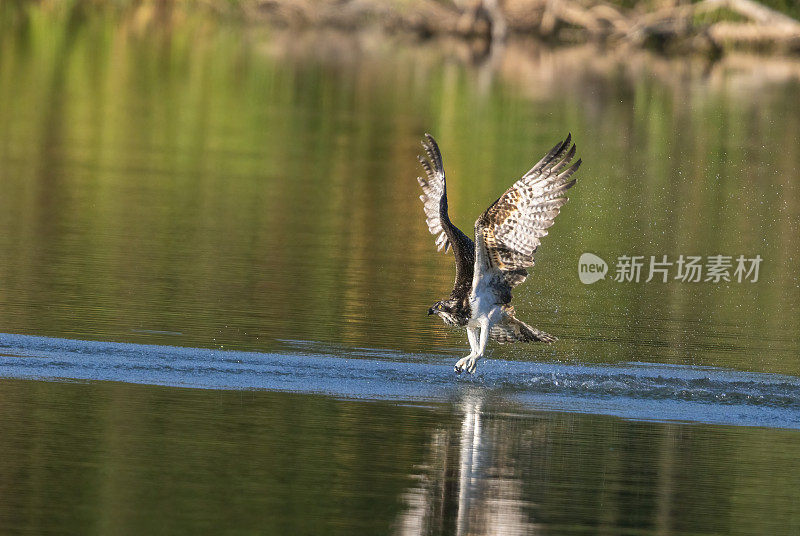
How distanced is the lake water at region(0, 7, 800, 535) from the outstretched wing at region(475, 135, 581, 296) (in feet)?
3.36

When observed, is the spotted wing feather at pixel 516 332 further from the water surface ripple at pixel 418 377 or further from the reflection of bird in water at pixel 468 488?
the reflection of bird in water at pixel 468 488

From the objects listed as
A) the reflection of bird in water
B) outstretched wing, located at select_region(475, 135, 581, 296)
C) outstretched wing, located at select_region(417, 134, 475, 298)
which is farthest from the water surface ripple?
the reflection of bird in water

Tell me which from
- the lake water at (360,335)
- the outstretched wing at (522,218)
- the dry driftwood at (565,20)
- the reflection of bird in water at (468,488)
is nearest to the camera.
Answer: the reflection of bird in water at (468,488)

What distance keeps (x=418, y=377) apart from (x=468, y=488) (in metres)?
3.33

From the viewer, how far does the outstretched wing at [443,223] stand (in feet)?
45.3

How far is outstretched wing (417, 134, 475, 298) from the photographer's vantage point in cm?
1380

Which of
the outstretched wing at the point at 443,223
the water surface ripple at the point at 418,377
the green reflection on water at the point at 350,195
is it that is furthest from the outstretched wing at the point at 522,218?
the green reflection on water at the point at 350,195

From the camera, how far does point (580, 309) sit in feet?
57.1

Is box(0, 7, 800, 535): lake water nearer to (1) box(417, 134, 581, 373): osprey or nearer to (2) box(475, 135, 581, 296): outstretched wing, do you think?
(1) box(417, 134, 581, 373): osprey

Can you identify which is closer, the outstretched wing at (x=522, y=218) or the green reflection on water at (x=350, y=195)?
the outstretched wing at (x=522, y=218)

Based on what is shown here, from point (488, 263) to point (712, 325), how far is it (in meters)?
4.24

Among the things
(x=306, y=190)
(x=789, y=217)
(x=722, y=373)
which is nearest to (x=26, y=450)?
(x=722, y=373)

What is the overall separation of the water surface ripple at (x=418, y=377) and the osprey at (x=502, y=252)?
42cm

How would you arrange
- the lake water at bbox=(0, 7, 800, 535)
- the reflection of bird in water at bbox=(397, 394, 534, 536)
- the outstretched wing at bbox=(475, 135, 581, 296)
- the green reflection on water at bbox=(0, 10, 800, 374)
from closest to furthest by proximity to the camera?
the reflection of bird in water at bbox=(397, 394, 534, 536) < the lake water at bbox=(0, 7, 800, 535) < the outstretched wing at bbox=(475, 135, 581, 296) < the green reflection on water at bbox=(0, 10, 800, 374)
